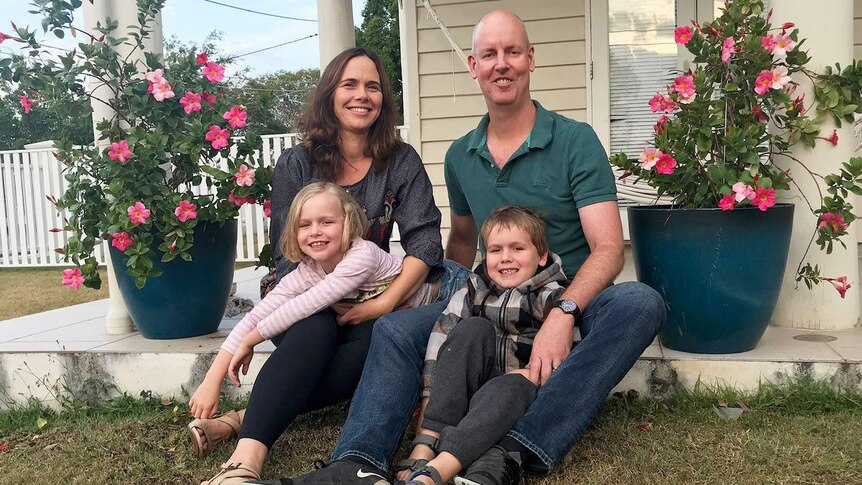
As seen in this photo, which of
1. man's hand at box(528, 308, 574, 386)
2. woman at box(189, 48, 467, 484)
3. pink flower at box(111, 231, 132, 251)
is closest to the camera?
man's hand at box(528, 308, 574, 386)

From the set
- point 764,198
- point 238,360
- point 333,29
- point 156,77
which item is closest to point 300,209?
point 238,360

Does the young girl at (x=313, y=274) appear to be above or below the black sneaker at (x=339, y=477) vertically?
above

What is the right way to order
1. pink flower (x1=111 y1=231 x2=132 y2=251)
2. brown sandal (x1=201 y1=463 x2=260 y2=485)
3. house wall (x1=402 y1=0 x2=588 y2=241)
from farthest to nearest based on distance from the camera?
house wall (x1=402 y1=0 x2=588 y2=241), pink flower (x1=111 y1=231 x2=132 y2=251), brown sandal (x1=201 y1=463 x2=260 y2=485)

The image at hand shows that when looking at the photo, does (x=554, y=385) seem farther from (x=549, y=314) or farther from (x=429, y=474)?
(x=429, y=474)

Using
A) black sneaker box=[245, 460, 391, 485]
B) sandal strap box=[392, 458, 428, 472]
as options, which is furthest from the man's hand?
black sneaker box=[245, 460, 391, 485]

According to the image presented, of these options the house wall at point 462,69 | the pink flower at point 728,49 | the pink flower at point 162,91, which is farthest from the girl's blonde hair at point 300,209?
the house wall at point 462,69

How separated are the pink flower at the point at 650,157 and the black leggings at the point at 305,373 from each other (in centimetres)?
100

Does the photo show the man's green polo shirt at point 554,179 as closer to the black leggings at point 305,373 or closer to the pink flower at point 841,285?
the black leggings at point 305,373

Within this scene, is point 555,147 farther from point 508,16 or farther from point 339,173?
point 339,173

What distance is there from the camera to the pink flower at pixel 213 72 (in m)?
2.75

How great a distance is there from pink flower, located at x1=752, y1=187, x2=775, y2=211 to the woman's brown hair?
1.10 m

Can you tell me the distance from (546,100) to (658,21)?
2.88 feet

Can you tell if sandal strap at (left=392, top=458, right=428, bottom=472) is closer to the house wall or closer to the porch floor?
the porch floor

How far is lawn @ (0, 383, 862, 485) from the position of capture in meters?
1.81
